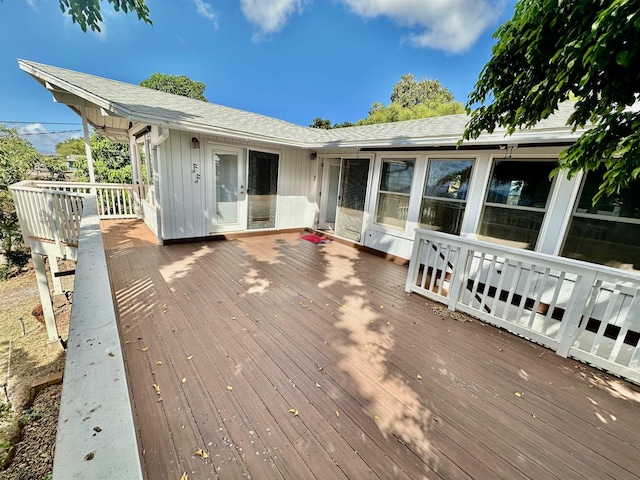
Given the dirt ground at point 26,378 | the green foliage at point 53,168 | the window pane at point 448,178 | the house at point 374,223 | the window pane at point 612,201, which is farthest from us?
the green foliage at point 53,168

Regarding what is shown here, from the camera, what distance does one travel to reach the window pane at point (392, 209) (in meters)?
5.45

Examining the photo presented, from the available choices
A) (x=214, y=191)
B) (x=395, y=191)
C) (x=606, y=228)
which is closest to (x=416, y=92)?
(x=395, y=191)

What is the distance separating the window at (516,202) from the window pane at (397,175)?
1484 mm

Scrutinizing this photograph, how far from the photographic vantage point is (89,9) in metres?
2.66

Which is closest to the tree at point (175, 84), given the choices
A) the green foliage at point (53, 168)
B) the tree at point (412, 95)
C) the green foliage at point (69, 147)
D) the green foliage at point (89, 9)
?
the green foliage at point (69, 147)

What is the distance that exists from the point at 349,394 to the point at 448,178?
165 inches

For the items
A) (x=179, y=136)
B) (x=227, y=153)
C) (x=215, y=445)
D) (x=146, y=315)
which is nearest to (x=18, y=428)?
(x=146, y=315)

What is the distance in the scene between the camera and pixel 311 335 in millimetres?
2744

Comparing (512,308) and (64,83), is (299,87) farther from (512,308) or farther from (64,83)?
(512,308)

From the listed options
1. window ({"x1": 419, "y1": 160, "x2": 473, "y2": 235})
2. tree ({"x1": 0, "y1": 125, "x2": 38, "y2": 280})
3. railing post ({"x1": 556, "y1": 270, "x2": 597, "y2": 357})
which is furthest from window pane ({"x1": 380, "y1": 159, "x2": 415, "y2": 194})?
tree ({"x1": 0, "y1": 125, "x2": 38, "y2": 280})

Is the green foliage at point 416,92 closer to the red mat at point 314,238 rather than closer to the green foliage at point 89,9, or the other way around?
the red mat at point 314,238

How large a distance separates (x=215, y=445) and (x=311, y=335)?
131 centimetres

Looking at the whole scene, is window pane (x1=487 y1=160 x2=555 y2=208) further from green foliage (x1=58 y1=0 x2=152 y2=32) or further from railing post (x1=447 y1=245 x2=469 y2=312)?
green foliage (x1=58 y1=0 x2=152 y2=32)

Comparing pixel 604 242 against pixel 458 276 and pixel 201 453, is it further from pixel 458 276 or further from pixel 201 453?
pixel 201 453
